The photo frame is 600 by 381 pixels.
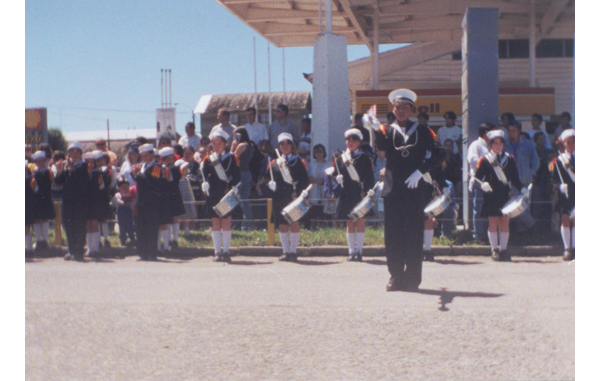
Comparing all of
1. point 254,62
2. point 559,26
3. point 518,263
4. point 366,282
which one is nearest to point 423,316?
point 366,282

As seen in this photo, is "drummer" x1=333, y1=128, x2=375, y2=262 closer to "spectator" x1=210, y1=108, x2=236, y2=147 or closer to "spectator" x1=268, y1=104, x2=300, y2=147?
"spectator" x1=210, y1=108, x2=236, y2=147

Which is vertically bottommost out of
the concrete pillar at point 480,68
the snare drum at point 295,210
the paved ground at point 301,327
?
the paved ground at point 301,327

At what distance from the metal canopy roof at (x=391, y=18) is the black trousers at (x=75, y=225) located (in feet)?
22.6

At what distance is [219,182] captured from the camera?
10.4m

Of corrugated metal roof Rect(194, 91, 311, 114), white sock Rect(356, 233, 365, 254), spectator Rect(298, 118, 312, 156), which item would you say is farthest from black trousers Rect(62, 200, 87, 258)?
corrugated metal roof Rect(194, 91, 311, 114)

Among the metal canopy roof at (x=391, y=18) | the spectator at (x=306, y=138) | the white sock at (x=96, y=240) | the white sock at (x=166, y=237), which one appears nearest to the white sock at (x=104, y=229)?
the white sock at (x=96, y=240)

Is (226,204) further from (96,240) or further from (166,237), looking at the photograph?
(96,240)

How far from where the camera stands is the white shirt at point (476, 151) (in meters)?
10.2

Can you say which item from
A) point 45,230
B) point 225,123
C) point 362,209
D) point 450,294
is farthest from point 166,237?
point 450,294

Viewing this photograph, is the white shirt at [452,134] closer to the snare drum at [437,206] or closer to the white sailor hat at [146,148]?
the snare drum at [437,206]

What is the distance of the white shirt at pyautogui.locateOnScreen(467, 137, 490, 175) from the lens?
33.5 feet

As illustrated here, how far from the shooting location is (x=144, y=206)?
10656 mm

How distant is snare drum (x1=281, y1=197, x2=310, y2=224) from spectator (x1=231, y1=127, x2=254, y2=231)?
1.92 metres

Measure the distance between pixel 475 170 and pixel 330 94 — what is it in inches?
197
